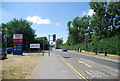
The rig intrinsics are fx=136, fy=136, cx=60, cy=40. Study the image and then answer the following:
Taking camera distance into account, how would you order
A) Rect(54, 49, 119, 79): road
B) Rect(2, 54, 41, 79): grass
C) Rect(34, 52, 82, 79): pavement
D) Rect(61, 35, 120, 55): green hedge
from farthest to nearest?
Rect(61, 35, 120, 55): green hedge
Rect(54, 49, 119, 79): road
Rect(2, 54, 41, 79): grass
Rect(34, 52, 82, 79): pavement

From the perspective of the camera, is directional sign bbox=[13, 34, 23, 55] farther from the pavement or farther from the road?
the pavement

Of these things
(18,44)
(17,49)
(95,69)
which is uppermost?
(18,44)

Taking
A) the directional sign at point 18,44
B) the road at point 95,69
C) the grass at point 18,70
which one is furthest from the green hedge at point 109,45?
the directional sign at point 18,44

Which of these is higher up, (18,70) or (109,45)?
(109,45)

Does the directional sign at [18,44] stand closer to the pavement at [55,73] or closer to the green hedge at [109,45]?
the green hedge at [109,45]

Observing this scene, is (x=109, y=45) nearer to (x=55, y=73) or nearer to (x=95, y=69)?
(x=95, y=69)

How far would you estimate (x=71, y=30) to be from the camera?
60.5 metres

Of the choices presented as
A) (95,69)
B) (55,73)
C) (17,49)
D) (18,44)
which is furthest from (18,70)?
(17,49)

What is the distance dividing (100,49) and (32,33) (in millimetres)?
30097

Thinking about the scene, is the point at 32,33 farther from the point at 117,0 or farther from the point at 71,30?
the point at 117,0

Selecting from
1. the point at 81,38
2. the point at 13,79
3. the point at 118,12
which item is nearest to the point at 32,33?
the point at 81,38

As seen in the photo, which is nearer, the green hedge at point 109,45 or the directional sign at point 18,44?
the green hedge at point 109,45

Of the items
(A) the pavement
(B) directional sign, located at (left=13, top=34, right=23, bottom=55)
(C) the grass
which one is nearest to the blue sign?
(B) directional sign, located at (left=13, top=34, right=23, bottom=55)

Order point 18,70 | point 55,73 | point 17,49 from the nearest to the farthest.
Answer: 1. point 55,73
2. point 18,70
3. point 17,49
